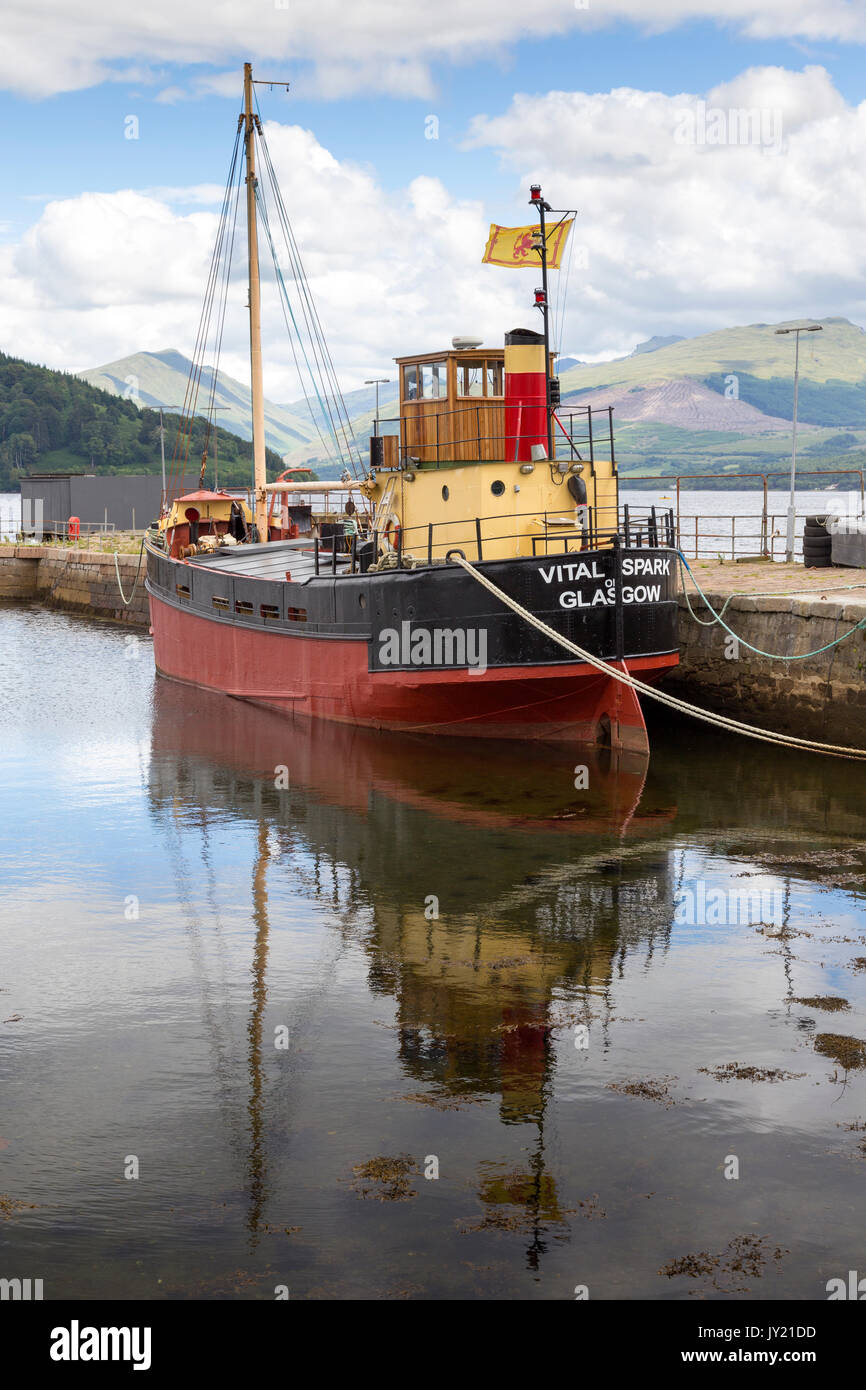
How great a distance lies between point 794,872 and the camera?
12.6 metres

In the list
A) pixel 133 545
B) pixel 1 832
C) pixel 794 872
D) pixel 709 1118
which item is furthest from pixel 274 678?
pixel 133 545

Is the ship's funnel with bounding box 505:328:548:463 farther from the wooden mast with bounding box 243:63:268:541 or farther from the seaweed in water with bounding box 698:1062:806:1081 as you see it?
the seaweed in water with bounding box 698:1062:806:1081

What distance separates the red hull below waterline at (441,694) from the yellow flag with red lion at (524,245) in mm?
6489

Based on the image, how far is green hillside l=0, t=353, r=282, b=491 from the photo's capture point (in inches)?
Result: 5527

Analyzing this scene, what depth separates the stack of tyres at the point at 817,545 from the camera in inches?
925

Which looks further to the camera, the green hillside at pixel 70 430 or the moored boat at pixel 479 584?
the green hillside at pixel 70 430

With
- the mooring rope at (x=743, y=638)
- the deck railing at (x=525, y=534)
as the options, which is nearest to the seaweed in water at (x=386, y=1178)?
the deck railing at (x=525, y=534)

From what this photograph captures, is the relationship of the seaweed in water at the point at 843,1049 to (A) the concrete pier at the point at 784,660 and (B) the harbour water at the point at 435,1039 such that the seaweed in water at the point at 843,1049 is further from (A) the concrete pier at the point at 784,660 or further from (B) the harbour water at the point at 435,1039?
(A) the concrete pier at the point at 784,660

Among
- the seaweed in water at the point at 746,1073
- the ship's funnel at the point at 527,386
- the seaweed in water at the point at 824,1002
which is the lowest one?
the seaweed in water at the point at 746,1073

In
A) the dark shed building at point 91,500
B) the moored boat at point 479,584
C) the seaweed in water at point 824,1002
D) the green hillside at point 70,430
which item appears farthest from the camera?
the green hillside at point 70,430

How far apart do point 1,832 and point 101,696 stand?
10.8 metres
